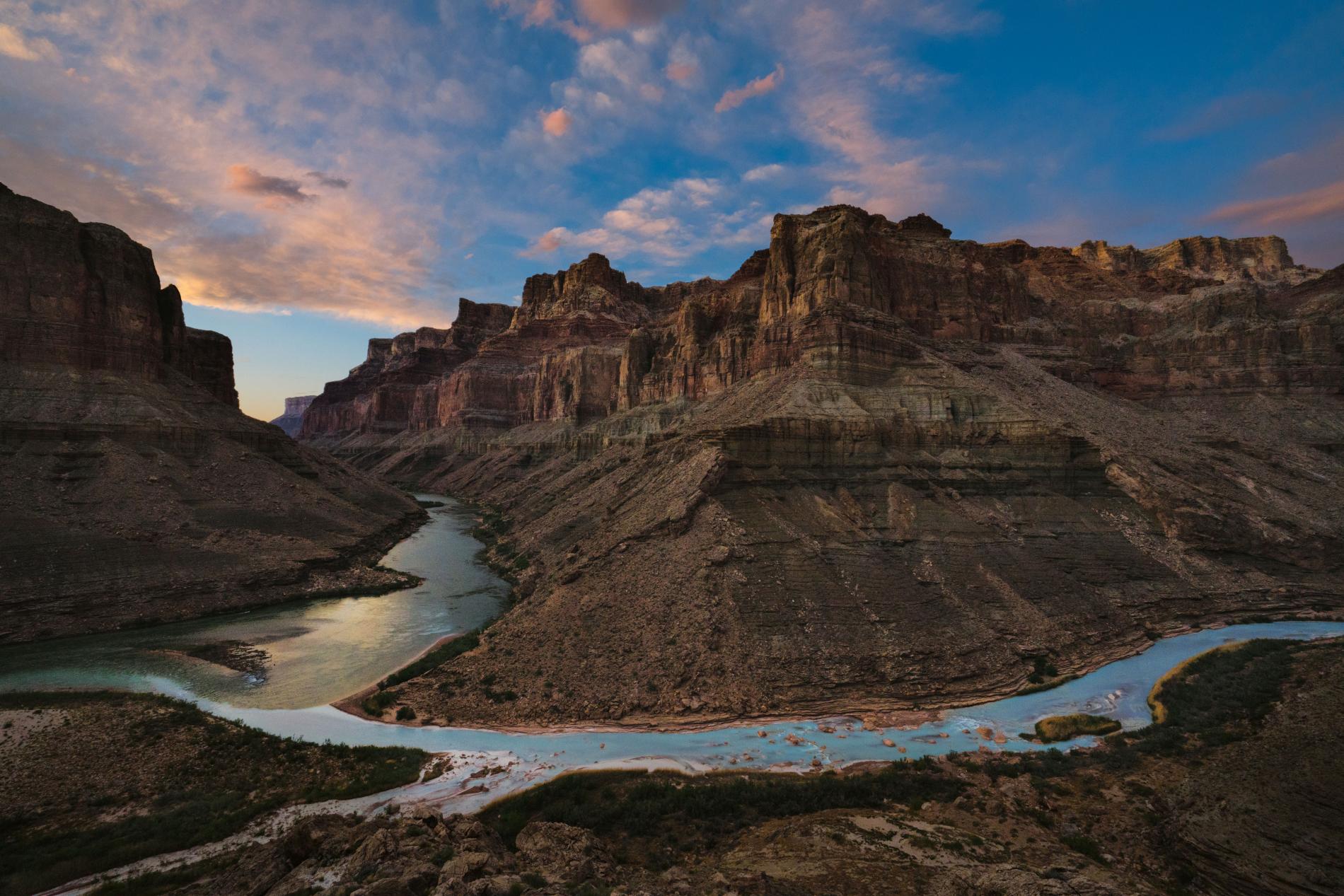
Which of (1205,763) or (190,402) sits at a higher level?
(190,402)

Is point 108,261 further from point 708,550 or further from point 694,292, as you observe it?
point 694,292

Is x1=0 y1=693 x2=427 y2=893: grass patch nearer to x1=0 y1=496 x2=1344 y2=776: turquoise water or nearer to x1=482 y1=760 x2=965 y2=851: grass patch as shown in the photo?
x1=0 y1=496 x2=1344 y2=776: turquoise water

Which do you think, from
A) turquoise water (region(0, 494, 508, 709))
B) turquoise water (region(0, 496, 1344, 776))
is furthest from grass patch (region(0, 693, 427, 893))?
turquoise water (region(0, 494, 508, 709))

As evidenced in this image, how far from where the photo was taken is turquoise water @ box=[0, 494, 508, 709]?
92.7 feet

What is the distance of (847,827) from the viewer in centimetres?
1672

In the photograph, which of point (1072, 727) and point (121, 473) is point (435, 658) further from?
point (121, 473)

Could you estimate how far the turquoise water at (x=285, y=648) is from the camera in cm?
2825

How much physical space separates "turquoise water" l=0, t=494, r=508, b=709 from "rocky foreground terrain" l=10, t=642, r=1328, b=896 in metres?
4.91

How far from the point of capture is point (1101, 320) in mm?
70250

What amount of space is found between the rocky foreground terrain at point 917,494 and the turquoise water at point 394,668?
1.53m

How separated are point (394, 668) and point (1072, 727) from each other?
32801 millimetres

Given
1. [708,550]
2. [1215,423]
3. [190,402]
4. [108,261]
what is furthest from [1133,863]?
[108,261]

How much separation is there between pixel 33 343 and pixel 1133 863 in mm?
75210

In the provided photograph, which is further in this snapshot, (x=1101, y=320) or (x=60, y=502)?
(x=1101, y=320)
